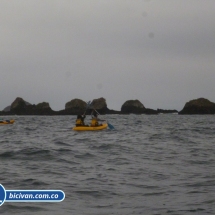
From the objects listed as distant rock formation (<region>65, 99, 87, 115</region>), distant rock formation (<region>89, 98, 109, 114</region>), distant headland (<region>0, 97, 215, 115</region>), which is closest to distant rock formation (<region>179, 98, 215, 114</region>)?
distant headland (<region>0, 97, 215, 115</region>)

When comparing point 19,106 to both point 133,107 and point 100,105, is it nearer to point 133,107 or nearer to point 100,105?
point 100,105

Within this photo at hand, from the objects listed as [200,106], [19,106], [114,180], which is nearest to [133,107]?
[200,106]

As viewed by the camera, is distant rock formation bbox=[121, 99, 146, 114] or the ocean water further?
distant rock formation bbox=[121, 99, 146, 114]

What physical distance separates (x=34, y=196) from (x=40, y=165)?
6.40 metres

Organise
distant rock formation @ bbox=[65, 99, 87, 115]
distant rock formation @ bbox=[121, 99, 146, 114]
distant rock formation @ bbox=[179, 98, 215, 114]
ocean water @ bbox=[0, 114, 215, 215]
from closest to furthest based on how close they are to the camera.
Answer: ocean water @ bbox=[0, 114, 215, 215]
distant rock formation @ bbox=[179, 98, 215, 114]
distant rock formation @ bbox=[65, 99, 87, 115]
distant rock formation @ bbox=[121, 99, 146, 114]

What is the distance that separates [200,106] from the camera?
142375 mm

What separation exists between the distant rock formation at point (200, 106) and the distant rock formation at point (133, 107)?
17.2 meters

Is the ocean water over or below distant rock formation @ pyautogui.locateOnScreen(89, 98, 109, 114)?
below

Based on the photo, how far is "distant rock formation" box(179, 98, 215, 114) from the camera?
14188cm

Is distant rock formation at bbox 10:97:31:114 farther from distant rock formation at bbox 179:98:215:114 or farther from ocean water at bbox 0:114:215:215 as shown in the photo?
ocean water at bbox 0:114:215:215

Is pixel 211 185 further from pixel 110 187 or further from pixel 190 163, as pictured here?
pixel 190 163

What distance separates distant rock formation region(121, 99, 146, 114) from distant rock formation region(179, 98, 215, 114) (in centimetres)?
1721

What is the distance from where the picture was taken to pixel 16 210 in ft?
31.0

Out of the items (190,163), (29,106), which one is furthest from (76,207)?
(29,106)
